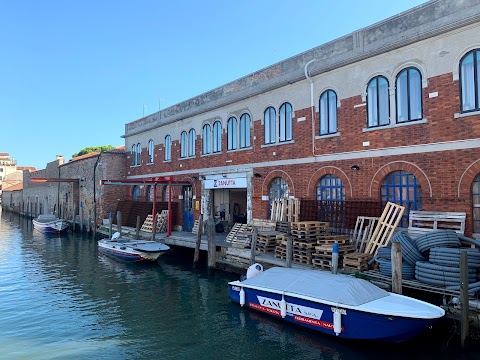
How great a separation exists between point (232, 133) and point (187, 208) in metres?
6.28

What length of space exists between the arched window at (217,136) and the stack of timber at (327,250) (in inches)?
408

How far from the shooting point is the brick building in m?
11.4

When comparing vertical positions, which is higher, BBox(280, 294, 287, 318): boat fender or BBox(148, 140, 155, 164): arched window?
BBox(148, 140, 155, 164): arched window

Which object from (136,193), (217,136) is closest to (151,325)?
(217,136)

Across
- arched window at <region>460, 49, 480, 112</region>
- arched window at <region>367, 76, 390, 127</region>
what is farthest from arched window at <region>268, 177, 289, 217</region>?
arched window at <region>460, 49, 480, 112</region>

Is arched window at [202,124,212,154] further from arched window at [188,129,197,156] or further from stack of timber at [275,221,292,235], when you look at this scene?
stack of timber at [275,221,292,235]

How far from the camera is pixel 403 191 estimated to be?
12867 mm

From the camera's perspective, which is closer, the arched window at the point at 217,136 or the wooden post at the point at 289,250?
the wooden post at the point at 289,250

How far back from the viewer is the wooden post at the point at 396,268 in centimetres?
929

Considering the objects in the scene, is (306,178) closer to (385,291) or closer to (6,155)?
(385,291)

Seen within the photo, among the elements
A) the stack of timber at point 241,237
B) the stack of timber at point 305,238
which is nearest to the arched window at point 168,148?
the stack of timber at point 241,237

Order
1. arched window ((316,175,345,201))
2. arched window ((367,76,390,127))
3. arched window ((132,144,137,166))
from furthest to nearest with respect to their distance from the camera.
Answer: arched window ((132,144,137,166)) → arched window ((316,175,345,201)) → arched window ((367,76,390,127))

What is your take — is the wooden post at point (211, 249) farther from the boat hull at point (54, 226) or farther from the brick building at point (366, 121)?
the boat hull at point (54, 226)

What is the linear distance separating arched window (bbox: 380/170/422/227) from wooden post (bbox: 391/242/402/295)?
12.2 ft
